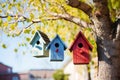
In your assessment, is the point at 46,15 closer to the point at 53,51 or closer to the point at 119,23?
the point at 53,51

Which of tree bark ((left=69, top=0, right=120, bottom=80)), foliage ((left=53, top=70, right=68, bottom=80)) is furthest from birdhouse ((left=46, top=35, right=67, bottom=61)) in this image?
foliage ((left=53, top=70, right=68, bottom=80))

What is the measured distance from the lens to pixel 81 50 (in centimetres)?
639

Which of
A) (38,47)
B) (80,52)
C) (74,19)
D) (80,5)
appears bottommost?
(80,52)

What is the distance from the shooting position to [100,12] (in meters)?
6.08

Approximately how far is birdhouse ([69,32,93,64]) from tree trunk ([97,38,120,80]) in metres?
0.33

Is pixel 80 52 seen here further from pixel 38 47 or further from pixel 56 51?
pixel 38 47

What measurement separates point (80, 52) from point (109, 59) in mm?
576

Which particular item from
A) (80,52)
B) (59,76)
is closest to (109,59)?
(80,52)

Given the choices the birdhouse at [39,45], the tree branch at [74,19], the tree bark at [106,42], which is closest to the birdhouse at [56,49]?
the birdhouse at [39,45]

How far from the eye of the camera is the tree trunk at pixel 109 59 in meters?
6.01

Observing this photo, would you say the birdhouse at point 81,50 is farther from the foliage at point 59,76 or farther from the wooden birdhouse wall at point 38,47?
the foliage at point 59,76

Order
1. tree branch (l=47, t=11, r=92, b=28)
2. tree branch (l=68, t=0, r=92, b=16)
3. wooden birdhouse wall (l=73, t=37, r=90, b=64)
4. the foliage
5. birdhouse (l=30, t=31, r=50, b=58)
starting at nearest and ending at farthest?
tree branch (l=68, t=0, r=92, b=16)
wooden birdhouse wall (l=73, t=37, r=90, b=64)
tree branch (l=47, t=11, r=92, b=28)
birdhouse (l=30, t=31, r=50, b=58)
the foliage

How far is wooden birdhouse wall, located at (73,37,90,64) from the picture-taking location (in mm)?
6301

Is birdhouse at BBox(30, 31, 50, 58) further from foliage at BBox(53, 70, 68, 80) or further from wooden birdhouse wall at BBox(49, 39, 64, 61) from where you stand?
foliage at BBox(53, 70, 68, 80)
